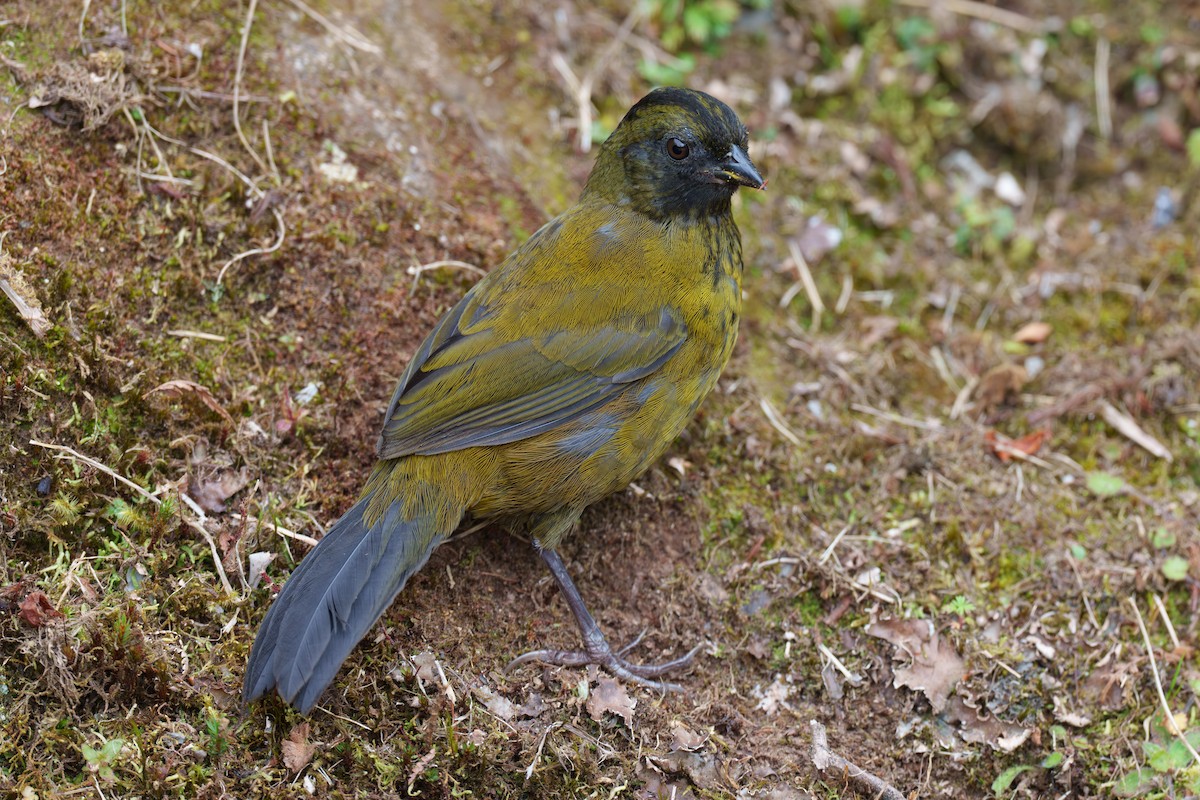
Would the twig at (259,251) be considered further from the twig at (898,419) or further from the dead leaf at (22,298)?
the twig at (898,419)

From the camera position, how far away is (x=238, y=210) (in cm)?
435

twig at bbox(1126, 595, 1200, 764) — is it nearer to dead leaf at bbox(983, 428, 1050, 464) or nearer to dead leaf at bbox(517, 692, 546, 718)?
dead leaf at bbox(983, 428, 1050, 464)

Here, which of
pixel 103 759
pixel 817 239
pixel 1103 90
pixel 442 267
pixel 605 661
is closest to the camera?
pixel 103 759

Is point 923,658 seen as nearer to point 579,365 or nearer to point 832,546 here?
point 832,546

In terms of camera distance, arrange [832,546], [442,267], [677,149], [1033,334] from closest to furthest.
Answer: [677,149] < [832,546] < [442,267] < [1033,334]

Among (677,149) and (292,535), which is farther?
(677,149)

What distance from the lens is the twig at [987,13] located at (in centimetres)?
630

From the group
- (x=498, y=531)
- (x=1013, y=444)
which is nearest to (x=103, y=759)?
(x=498, y=531)

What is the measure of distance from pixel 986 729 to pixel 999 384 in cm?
181

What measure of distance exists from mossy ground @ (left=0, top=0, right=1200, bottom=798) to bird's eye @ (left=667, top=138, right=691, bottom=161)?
103 centimetres

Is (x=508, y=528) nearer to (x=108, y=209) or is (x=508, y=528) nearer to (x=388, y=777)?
(x=388, y=777)

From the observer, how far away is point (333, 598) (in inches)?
129

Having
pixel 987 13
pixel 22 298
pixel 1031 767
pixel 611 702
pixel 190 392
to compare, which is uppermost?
pixel 987 13

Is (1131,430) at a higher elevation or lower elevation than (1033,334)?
lower
